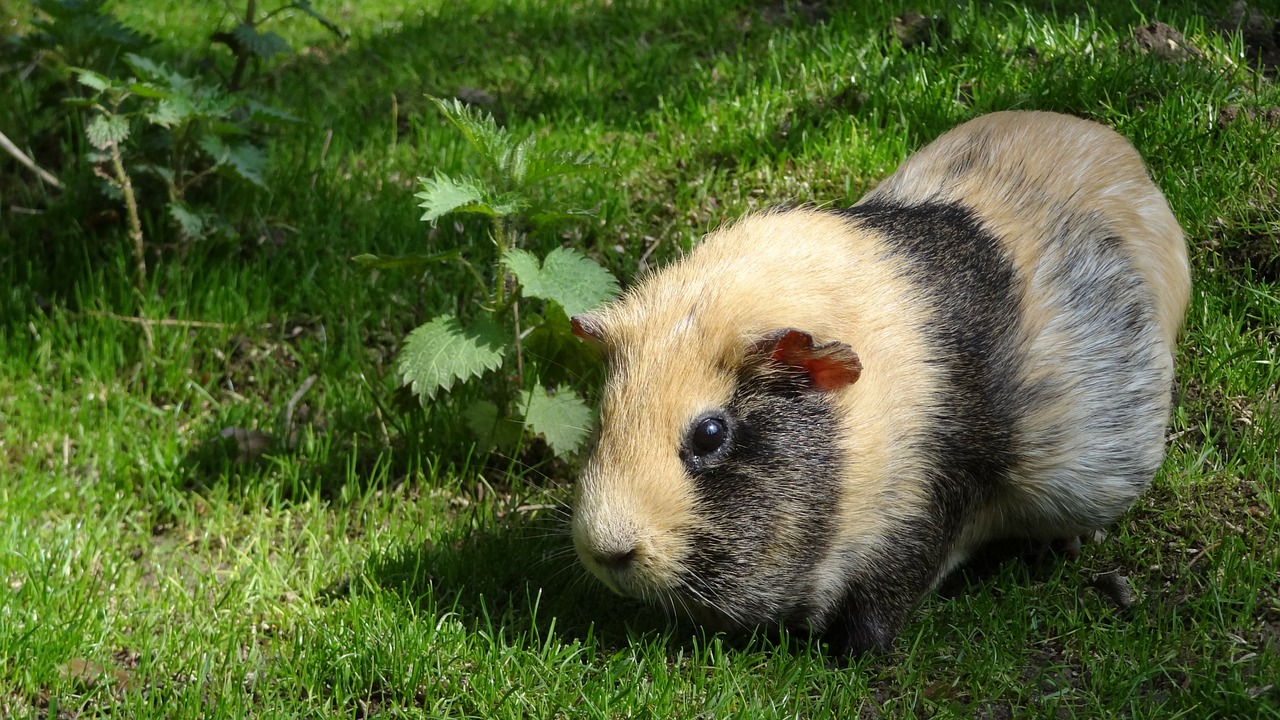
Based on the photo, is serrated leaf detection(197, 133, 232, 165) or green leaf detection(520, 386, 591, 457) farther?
serrated leaf detection(197, 133, 232, 165)

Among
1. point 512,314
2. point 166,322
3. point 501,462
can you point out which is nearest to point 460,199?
point 512,314

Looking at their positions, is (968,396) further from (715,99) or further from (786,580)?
(715,99)

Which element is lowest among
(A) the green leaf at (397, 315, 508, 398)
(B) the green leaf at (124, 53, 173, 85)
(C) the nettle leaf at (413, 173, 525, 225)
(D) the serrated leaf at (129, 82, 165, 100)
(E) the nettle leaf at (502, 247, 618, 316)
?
(A) the green leaf at (397, 315, 508, 398)

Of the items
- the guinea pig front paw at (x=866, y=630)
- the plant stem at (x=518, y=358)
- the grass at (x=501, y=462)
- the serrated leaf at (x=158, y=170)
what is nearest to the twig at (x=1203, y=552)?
the grass at (x=501, y=462)

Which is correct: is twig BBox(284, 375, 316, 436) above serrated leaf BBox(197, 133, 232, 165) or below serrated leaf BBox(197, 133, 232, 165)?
below

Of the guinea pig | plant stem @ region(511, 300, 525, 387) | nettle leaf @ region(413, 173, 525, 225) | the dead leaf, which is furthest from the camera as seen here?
the dead leaf

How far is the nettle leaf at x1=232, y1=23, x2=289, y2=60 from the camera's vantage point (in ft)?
17.6

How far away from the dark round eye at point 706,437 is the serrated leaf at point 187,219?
9.60 ft

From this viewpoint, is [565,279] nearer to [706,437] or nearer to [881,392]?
[706,437]

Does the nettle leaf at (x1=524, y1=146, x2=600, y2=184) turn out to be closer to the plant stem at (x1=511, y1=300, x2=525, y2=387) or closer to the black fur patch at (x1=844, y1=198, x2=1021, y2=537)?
the plant stem at (x1=511, y1=300, x2=525, y2=387)

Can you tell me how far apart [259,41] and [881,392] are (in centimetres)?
360

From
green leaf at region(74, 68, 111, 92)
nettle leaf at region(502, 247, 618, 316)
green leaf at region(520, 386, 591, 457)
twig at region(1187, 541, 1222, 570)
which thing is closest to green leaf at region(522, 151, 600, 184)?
nettle leaf at region(502, 247, 618, 316)

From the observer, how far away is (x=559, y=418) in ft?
13.2

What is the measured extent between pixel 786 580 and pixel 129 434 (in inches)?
115
